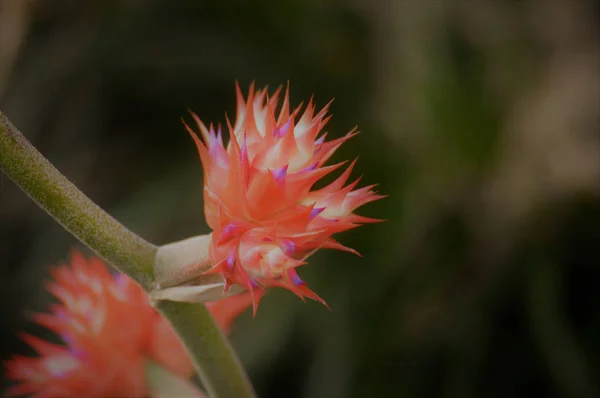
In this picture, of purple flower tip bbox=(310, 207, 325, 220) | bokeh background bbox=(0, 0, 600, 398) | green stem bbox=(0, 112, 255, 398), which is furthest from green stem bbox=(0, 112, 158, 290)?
bokeh background bbox=(0, 0, 600, 398)

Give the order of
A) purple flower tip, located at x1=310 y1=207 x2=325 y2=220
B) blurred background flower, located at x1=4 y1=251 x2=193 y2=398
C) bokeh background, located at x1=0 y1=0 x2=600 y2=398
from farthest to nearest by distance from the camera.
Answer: bokeh background, located at x1=0 y1=0 x2=600 y2=398 → blurred background flower, located at x1=4 y1=251 x2=193 y2=398 → purple flower tip, located at x1=310 y1=207 x2=325 y2=220

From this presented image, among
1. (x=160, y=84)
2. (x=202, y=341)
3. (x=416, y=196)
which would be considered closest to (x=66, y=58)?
(x=160, y=84)

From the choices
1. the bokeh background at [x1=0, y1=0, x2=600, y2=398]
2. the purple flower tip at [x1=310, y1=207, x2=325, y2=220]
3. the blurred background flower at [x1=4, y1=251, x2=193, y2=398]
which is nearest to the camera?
the purple flower tip at [x1=310, y1=207, x2=325, y2=220]

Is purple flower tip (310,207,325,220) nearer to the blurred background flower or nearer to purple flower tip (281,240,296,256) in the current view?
purple flower tip (281,240,296,256)

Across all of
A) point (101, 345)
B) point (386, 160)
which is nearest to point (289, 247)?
point (101, 345)

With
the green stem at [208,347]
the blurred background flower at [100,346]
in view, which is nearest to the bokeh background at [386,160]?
the blurred background flower at [100,346]

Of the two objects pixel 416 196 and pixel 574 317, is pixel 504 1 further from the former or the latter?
pixel 574 317
